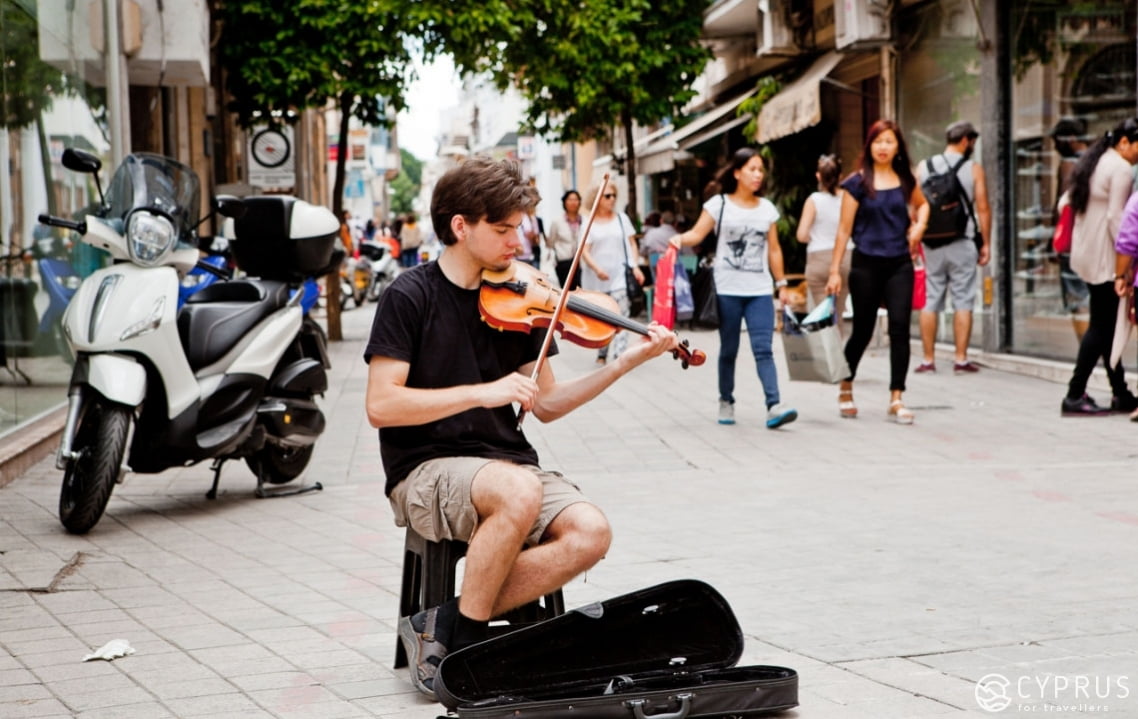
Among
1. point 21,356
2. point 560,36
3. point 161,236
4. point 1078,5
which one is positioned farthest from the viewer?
point 560,36

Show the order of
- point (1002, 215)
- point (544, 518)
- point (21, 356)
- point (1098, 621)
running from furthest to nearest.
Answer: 1. point (1002, 215)
2. point (21, 356)
3. point (1098, 621)
4. point (544, 518)

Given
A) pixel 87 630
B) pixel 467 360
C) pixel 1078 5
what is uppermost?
pixel 1078 5

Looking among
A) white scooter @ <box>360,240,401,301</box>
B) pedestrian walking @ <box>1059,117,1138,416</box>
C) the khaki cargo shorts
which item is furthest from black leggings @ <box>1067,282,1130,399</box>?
white scooter @ <box>360,240,401,301</box>

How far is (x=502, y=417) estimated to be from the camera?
4.28 metres

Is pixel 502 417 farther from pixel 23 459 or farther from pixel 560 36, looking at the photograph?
pixel 560 36

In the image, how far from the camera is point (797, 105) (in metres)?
19.2

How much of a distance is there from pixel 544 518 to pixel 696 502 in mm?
3468

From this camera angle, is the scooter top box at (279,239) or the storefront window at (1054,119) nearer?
the scooter top box at (279,239)

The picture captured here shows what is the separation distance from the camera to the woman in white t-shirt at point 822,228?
13.4 m

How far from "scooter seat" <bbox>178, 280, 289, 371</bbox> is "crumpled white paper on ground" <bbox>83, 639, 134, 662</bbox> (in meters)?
2.77

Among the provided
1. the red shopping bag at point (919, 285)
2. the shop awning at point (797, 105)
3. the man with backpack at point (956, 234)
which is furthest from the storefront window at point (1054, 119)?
the shop awning at point (797, 105)

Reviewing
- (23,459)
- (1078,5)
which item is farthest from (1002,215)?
(23,459)

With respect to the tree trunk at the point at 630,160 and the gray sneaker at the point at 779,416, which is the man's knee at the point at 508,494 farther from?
the tree trunk at the point at 630,160

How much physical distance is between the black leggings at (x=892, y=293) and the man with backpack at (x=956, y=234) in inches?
116
